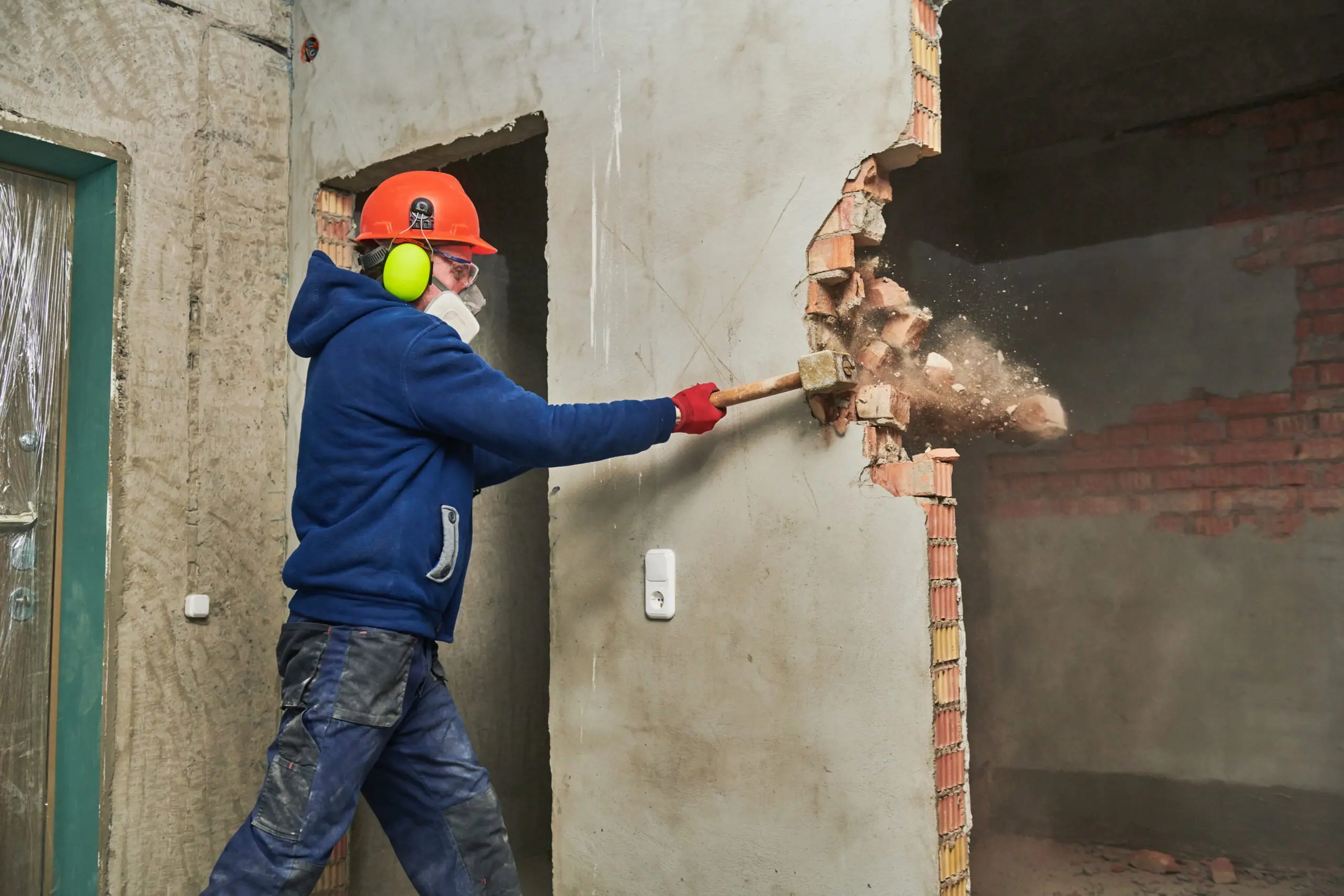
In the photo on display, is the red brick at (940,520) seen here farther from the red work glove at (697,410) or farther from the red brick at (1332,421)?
the red brick at (1332,421)

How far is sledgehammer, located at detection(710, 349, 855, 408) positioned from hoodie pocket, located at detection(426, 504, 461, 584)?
621mm

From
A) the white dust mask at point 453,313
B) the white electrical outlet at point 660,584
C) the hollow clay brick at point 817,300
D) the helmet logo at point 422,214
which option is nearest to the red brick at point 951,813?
the white electrical outlet at point 660,584

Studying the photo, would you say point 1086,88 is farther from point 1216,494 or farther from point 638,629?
point 638,629

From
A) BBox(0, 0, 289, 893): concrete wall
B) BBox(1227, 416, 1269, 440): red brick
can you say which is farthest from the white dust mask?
BBox(1227, 416, 1269, 440): red brick

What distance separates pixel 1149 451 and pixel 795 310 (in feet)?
10.00

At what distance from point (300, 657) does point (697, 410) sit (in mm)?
958

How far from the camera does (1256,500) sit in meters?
4.36

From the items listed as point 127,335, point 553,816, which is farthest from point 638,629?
point 127,335

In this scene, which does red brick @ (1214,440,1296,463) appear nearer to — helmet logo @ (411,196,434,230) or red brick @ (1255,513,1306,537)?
red brick @ (1255,513,1306,537)

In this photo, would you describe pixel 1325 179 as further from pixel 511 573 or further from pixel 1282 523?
pixel 511 573

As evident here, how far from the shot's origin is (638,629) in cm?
251

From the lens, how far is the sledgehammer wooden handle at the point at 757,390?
7.20ft

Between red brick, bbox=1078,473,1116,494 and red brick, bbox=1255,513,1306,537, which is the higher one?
red brick, bbox=1078,473,1116,494

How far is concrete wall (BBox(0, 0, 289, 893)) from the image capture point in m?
2.96
